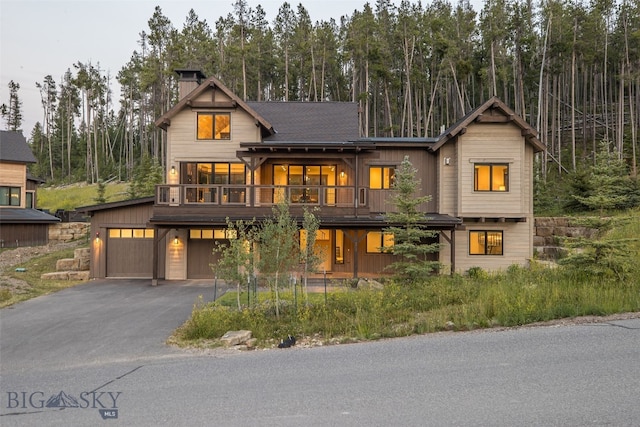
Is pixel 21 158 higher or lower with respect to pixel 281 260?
higher

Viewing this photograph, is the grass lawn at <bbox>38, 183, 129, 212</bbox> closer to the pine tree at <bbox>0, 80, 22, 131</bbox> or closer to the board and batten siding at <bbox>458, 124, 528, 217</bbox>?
the board and batten siding at <bbox>458, 124, 528, 217</bbox>

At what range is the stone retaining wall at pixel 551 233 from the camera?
22.1 meters

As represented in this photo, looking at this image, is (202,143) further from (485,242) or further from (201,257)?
(485,242)

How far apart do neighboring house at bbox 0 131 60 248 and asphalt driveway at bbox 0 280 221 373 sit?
1534cm

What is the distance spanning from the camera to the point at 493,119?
19.3 metres

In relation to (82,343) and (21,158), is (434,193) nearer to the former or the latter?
(82,343)

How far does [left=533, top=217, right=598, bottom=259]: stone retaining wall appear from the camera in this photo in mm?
22062

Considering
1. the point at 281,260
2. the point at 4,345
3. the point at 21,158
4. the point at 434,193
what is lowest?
the point at 4,345

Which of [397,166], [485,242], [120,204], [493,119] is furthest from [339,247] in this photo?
[120,204]

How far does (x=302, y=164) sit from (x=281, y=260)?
420 inches

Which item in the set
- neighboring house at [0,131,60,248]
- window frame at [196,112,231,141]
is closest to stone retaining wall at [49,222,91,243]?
neighboring house at [0,131,60,248]

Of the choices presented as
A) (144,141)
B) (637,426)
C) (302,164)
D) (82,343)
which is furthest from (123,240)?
(144,141)

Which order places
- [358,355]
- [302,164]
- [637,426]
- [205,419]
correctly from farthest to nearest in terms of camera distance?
1. [302,164]
2. [358,355]
3. [205,419]
4. [637,426]

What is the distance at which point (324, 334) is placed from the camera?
9.69 metres
